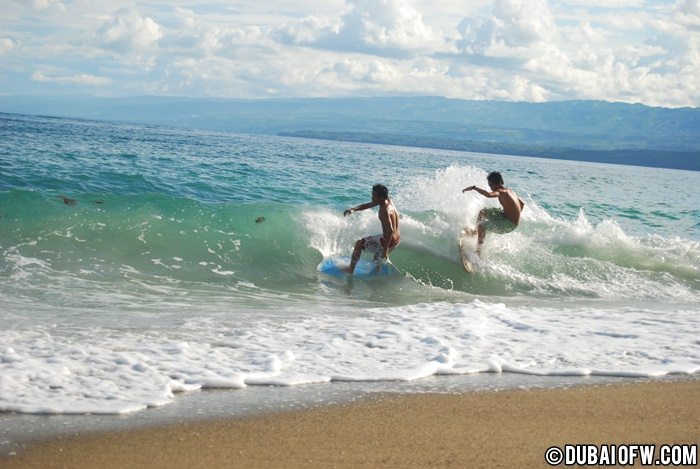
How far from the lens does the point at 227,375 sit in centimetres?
591

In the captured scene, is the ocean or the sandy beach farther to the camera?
the ocean

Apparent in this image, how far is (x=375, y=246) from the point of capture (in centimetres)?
1273

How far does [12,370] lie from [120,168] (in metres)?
19.4

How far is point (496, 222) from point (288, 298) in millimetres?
4856

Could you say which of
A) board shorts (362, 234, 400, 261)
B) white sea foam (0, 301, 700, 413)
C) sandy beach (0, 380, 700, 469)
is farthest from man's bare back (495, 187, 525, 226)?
sandy beach (0, 380, 700, 469)

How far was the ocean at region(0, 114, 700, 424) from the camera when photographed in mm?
6031

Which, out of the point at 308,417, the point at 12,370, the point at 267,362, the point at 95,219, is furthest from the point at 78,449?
the point at 95,219

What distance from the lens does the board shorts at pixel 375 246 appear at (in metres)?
12.6

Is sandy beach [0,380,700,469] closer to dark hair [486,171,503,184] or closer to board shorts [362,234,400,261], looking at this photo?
board shorts [362,234,400,261]

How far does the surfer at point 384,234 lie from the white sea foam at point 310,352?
351 centimetres

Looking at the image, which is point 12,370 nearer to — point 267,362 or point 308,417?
point 267,362
